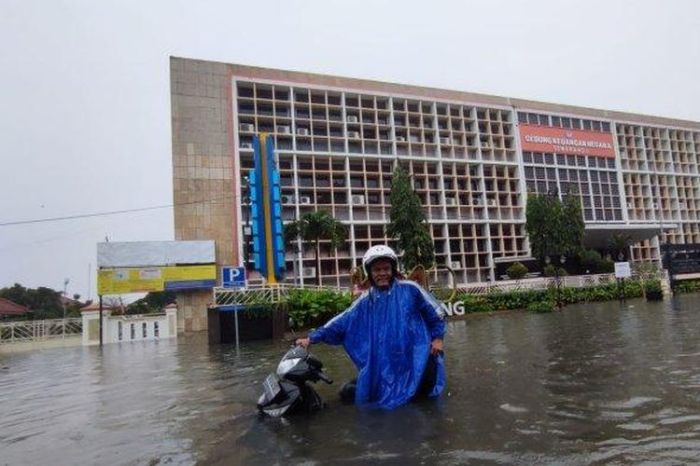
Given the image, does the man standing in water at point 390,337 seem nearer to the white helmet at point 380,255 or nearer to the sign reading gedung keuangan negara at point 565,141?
the white helmet at point 380,255

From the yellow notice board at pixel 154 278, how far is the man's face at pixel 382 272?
27311 millimetres

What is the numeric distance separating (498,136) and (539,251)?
510 inches

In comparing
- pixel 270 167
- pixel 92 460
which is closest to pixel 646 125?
pixel 270 167

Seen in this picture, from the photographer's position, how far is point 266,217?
23469mm

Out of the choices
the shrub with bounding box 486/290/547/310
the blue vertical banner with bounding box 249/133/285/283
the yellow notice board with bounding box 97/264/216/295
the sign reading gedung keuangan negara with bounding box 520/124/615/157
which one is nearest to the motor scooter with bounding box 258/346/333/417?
the blue vertical banner with bounding box 249/133/285/283

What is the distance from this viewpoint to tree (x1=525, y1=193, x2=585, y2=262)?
109ft

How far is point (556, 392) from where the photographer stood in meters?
5.10

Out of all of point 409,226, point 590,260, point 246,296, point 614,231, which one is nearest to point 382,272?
point 246,296

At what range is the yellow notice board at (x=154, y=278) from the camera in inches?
1160

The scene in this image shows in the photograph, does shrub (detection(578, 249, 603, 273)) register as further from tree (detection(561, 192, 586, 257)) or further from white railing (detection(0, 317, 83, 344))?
white railing (detection(0, 317, 83, 344))

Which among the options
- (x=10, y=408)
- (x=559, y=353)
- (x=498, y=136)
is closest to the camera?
(x=10, y=408)

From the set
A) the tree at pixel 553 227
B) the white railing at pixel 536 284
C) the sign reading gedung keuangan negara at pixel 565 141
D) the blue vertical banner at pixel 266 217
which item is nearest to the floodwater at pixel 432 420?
the blue vertical banner at pixel 266 217

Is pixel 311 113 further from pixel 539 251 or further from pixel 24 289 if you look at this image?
pixel 24 289

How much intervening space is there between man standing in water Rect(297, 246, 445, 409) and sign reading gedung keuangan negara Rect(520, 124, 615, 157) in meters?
41.7
